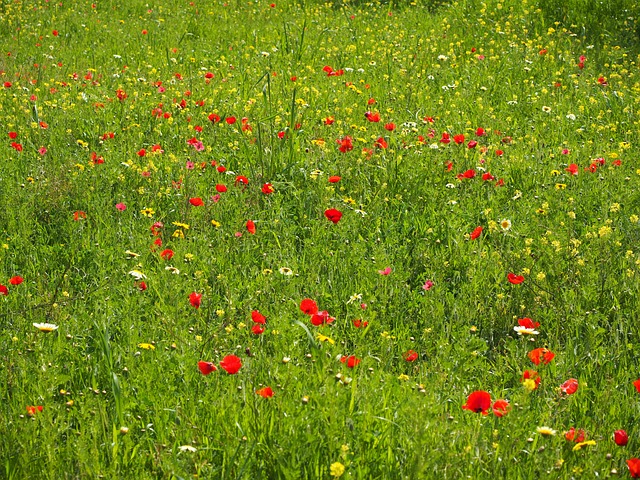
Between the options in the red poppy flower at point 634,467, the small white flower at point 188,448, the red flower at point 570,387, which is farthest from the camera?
the red flower at point 570,387

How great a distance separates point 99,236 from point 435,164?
2.05m

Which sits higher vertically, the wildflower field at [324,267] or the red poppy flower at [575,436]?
the red poppy flower at [575,436]

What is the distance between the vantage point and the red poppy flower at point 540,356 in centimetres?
248

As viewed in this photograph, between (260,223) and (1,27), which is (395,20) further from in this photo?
(260,223)

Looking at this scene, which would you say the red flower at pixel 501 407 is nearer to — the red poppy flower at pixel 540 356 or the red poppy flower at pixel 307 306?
the red poppy flower at pixel 540 356

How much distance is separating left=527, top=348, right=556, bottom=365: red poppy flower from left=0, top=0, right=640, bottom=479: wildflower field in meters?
0.01

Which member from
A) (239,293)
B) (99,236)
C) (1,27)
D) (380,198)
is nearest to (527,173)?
(380,198)

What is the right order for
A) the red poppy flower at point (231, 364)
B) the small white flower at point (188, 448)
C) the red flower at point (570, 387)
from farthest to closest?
1. the red flower at point (570, 387)
2. the red poppy flower at point (231, 364)
3. the small white flower at point (188, 448)

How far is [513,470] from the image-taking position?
228 cm

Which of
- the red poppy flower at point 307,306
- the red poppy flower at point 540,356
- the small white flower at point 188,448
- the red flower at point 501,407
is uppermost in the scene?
the red poppy flower at point 307,306

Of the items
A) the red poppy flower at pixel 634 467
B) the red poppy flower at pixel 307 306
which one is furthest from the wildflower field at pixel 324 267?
the red poppy flower at pixel 307 306

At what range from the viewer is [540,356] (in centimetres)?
258

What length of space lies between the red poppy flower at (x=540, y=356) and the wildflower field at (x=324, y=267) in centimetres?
1

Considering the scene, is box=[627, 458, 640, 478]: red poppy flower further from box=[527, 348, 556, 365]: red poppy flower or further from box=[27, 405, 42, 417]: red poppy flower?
box=[27, 405, 42, 417]: red poppy flower
